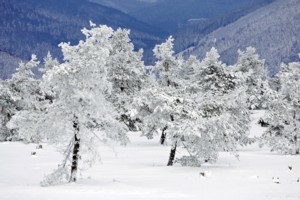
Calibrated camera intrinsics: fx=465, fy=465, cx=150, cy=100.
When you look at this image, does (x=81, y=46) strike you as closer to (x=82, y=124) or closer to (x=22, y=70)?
(x=82, y=124)

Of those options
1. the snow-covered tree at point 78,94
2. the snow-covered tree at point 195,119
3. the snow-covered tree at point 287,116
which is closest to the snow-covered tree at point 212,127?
the snow-covered tree at point 195,119

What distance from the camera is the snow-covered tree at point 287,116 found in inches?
1706

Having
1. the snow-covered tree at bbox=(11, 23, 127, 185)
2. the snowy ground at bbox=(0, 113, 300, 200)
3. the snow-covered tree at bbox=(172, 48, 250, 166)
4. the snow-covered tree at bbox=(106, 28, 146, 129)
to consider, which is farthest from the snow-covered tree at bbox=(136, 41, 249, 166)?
the snow-covered tree at bbox=(106, 28, 146, 129)

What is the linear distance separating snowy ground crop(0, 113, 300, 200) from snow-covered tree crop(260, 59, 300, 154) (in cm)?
451

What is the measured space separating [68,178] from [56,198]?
6.03m

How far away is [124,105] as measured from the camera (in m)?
51.4

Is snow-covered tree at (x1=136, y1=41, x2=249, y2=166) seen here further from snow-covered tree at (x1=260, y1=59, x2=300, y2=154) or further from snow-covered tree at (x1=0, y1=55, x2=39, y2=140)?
snow-covered tree at (x1=0, y1=55, x2=39, y2=140)

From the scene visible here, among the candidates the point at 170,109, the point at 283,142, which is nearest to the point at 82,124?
the point at 170,109

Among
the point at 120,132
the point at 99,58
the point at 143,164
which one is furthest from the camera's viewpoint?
the point at 143,164

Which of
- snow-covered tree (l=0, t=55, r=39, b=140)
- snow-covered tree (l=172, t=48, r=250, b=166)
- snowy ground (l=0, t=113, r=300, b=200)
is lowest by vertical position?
snowy ground (l=0, t=113, r=300, b=200)

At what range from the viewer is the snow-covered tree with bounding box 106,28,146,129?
5147 centimetres

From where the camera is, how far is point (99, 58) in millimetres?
22109

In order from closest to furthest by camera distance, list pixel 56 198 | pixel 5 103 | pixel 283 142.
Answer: pixel 56 198, pixel 283 142, pixel 5 103

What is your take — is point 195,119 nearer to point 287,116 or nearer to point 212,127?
point 212,127
